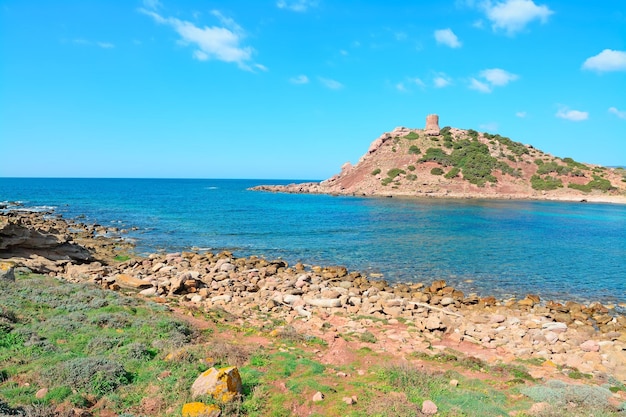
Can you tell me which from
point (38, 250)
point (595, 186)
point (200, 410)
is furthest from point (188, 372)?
point (595, 186)

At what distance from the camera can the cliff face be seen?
94.8 metres

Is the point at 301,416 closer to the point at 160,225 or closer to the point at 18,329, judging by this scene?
the point at 18,329

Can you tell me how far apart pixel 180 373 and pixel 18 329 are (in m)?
5.05

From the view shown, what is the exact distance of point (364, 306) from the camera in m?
18.0

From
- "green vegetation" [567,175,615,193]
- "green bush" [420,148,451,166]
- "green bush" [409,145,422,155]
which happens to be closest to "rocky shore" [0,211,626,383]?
"green bush" [420,148,451,166]

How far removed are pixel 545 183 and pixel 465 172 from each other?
20092 millimetres

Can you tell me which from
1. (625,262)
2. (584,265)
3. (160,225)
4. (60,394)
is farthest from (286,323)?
(160,225)

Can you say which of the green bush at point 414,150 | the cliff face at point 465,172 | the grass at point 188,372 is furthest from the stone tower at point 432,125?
the grass at point 188,372

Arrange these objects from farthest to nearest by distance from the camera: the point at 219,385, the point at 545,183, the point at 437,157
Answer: the point at 437,157, the point at 545,183, the point at 219,385

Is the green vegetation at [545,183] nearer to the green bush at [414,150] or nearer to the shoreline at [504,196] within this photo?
the shoreline at [504,196]

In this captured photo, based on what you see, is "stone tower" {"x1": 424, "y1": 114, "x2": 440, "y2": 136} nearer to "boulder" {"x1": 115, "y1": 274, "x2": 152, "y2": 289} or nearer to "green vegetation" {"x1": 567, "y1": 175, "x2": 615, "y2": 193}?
"green vegetation" {"x1": 567, "y1": 175, "x2": 615, "y2": 193}

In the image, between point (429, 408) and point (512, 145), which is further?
point (512, 145)

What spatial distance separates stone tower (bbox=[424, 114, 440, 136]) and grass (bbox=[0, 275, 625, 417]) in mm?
123758

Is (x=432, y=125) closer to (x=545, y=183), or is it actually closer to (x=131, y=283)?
(x=545, y=183)
